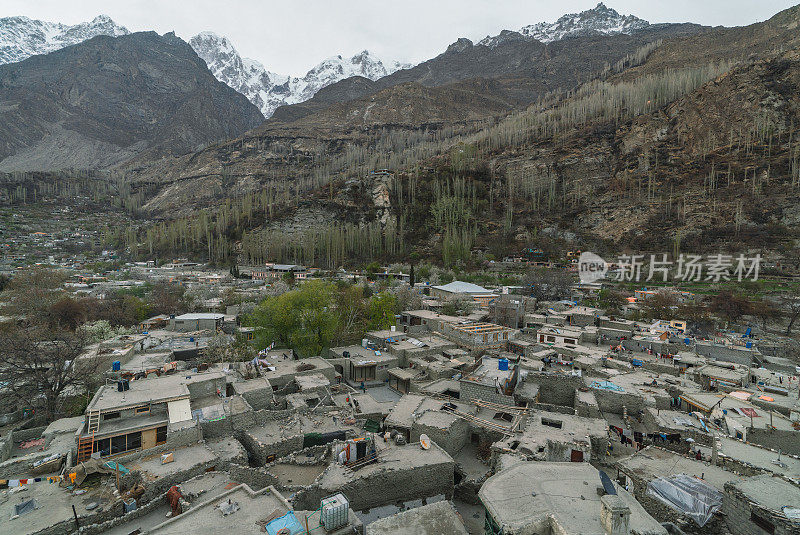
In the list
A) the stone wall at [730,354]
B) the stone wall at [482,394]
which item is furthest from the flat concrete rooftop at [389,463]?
the stone wall at [730,354]

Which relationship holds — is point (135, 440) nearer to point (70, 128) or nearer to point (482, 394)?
point (482, 394)

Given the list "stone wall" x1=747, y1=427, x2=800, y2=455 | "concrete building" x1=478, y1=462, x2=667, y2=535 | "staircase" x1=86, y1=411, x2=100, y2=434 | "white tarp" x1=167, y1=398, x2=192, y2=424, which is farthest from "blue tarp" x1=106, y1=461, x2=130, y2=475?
"stone wall" x1=747, y1=427, x2=800, y2=455

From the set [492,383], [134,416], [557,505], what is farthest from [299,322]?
[557,505]

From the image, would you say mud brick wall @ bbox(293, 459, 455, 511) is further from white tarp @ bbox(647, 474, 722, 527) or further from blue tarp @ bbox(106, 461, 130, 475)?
white tarp @ bbox(647, 474, 722, 527)

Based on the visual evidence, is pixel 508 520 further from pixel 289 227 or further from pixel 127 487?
pixel 289 227

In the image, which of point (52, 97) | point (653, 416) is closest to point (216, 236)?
point (653, 416)

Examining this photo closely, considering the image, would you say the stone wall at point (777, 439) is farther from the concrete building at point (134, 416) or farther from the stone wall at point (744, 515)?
the concrete building at point (134, 416)
